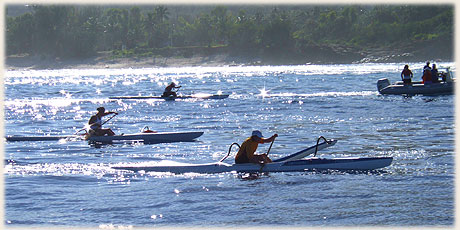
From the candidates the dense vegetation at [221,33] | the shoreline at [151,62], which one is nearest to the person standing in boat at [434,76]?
the shoreline at [151,62]

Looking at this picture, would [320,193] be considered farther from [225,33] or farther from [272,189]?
[225,33]

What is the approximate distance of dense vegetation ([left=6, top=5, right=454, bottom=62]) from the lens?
157750 millimetres

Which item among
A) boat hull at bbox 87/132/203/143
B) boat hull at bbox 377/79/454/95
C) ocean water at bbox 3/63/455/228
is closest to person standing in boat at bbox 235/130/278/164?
ocean water at bbox 3/63/455/228

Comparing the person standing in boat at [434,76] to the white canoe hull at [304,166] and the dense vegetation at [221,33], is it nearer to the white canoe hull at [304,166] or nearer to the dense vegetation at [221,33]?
the white canoe hull at [304,166]

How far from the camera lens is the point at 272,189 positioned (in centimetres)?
1516

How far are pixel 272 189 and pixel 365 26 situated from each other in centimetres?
16664

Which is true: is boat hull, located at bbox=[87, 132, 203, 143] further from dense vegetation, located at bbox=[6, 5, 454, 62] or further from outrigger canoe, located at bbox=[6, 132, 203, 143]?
dense vegetation, located at bbox=[6, 5, 454, 62]

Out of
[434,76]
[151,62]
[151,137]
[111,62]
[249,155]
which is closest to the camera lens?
[249,155]

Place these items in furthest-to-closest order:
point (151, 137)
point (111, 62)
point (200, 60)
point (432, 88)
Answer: point (200, 60) < point (111, 62) < point (432, 88) < point (151, 137)

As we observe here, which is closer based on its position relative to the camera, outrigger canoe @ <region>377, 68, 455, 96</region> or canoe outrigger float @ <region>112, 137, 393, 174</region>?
canoe outrigger float @ <region>112, 137, 393, 174</region>

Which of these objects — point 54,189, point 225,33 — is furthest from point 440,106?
point 225,33

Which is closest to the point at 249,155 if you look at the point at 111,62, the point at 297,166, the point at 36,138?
the point at 297,166

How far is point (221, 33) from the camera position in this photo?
165250 millimetres

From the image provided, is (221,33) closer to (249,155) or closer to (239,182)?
(249,155)
